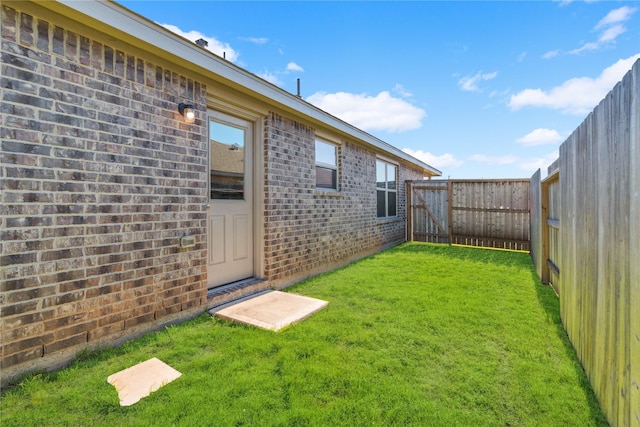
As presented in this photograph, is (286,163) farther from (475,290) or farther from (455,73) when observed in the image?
(455,73)

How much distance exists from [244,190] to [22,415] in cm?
320

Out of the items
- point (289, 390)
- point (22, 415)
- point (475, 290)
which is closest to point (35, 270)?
point (22, 415)

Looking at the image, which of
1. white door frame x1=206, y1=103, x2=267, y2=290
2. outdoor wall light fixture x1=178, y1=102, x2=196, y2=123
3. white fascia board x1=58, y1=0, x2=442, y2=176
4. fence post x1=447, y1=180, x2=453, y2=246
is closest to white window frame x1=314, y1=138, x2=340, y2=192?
white fascia board x1=58, y1=0, x2=442, y2=176

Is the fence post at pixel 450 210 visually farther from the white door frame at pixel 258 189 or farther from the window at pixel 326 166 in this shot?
the white door frame at pixel 258 189

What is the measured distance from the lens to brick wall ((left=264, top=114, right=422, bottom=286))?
4625mm

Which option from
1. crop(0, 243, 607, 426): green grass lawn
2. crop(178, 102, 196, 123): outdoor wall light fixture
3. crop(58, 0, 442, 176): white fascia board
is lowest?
crop(0, 243, 607, 426): green grass lawn

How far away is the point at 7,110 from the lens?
2.07 m

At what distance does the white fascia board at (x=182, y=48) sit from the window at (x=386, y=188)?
3.66 metres

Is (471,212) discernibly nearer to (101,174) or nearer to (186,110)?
(186,110)

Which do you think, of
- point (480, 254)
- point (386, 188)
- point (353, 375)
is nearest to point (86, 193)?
point (353, 375)

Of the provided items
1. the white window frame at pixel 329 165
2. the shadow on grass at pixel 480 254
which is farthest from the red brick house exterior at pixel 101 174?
the shadow on grass at pixel 480 254

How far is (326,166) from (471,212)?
228 inches

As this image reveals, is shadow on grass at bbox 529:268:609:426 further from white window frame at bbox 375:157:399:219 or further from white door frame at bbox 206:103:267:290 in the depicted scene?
white window frame at bbox 375:157:399:219

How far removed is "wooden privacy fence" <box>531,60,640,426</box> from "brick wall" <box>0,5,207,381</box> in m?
3.72
